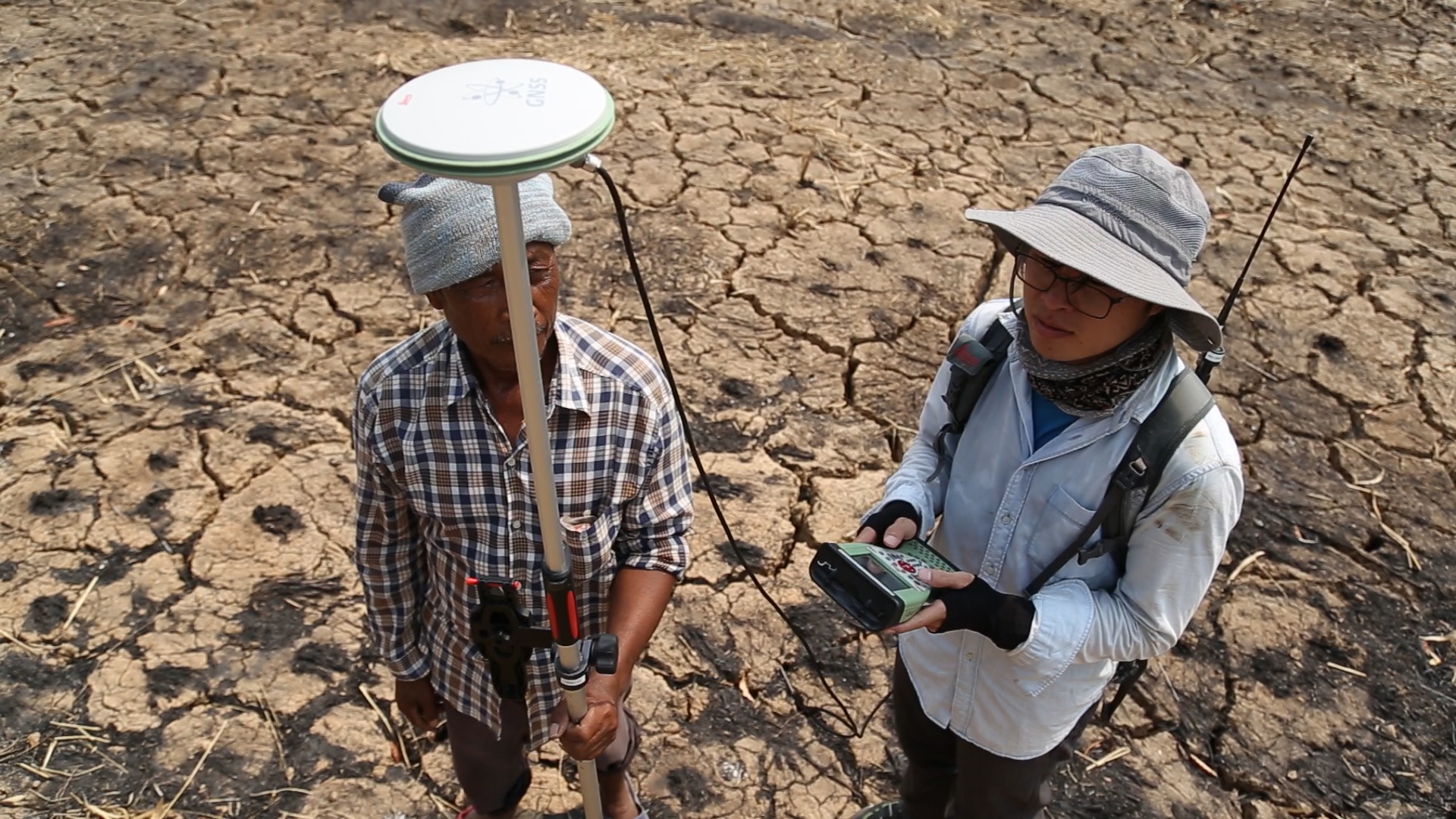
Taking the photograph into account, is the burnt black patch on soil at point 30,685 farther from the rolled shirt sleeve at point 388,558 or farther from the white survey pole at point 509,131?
the white survey pole at point 509,131

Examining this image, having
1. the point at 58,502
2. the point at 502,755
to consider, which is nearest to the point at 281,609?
the point at 58,502

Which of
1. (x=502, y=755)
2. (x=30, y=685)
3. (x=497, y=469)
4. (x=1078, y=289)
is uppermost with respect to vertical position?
(x=1078, y=289)

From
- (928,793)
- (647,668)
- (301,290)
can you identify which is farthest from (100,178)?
(928,793)

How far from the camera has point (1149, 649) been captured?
175cm

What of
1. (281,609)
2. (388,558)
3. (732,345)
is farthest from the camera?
(732,345)

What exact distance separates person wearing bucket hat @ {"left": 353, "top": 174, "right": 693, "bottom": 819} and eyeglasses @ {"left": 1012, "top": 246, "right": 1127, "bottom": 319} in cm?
65

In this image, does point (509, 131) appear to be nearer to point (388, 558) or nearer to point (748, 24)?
point (388, 558)

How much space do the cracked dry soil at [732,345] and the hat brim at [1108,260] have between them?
5.14 feet

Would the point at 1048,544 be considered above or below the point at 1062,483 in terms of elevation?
below

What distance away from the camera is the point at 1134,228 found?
1.55 meters

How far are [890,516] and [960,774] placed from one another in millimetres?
607

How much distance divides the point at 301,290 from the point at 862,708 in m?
2.70

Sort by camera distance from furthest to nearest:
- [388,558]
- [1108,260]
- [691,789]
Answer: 1. [691,789]
2. [388,558]
3. [1108,260]

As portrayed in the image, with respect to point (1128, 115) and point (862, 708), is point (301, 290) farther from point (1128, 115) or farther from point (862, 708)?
point (1128, 115)
